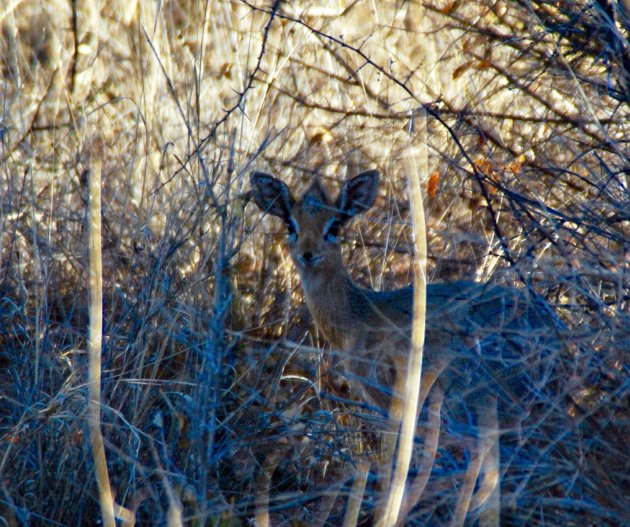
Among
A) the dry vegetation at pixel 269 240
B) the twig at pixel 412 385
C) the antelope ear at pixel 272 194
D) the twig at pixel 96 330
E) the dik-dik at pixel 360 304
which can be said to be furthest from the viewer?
the antelope ear at pixel 272 194

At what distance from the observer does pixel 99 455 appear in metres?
2.51

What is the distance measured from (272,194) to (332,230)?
38 cm

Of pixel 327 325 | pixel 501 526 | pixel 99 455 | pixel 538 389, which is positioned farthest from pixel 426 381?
pixel 99 455

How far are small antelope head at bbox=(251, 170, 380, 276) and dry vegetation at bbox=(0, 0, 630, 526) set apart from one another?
20 centimetres

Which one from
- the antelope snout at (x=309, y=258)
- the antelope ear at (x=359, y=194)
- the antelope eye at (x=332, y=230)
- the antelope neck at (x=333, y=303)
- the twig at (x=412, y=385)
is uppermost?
the antelope ear at (x=359, y=194)

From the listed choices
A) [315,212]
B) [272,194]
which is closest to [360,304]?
[315,212]

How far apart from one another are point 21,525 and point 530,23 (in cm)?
335

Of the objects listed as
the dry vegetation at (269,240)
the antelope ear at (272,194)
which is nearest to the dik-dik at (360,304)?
the antelope ear at (272,194)

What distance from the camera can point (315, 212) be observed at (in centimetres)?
517

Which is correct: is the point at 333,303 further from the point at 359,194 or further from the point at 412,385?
the point at 412,385

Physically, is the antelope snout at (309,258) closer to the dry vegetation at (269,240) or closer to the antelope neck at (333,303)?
the antelope neck at (333,303)

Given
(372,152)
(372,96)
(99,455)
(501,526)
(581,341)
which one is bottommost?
(501,526)

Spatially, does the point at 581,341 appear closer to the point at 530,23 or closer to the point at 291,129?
the point at 530,23

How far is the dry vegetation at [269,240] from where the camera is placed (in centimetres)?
297
